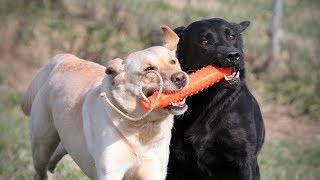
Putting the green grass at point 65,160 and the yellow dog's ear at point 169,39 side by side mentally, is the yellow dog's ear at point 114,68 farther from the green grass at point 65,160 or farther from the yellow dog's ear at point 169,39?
the green grass at point 65,160

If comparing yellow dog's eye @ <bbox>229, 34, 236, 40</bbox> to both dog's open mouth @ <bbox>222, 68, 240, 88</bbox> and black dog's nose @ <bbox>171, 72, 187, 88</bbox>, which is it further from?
black dog's nose @ <bbox>171, 72, 187, 88</bbox>

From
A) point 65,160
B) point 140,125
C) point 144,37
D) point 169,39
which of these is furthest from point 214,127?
point 144,37

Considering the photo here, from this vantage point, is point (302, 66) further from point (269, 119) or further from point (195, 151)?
point (195, 151)

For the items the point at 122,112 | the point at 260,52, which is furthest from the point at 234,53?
the point at 260,52

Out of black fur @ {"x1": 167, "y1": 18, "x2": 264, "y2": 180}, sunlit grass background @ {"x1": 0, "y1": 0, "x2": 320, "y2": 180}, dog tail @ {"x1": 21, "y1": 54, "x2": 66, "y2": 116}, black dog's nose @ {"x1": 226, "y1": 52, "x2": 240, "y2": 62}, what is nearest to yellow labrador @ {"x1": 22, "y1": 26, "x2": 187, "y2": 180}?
black dog's nose @ {"x1": 226, "y1": 52, "x2": 240, "y2": 62}

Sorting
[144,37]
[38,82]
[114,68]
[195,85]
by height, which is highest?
[114,68]

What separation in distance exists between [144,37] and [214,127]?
809 cm

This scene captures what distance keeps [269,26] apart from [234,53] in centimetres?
834

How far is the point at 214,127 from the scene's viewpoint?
6.02 m

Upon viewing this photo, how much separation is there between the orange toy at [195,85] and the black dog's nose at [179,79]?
0.07 m

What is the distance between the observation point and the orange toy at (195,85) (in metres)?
5.01

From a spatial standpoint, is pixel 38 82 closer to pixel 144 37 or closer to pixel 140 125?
pixel 140 125

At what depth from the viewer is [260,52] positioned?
13.5 meters

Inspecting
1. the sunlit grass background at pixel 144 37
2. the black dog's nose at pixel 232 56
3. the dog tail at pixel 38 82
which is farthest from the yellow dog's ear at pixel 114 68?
the sunlit grass background at pixel 144 37
